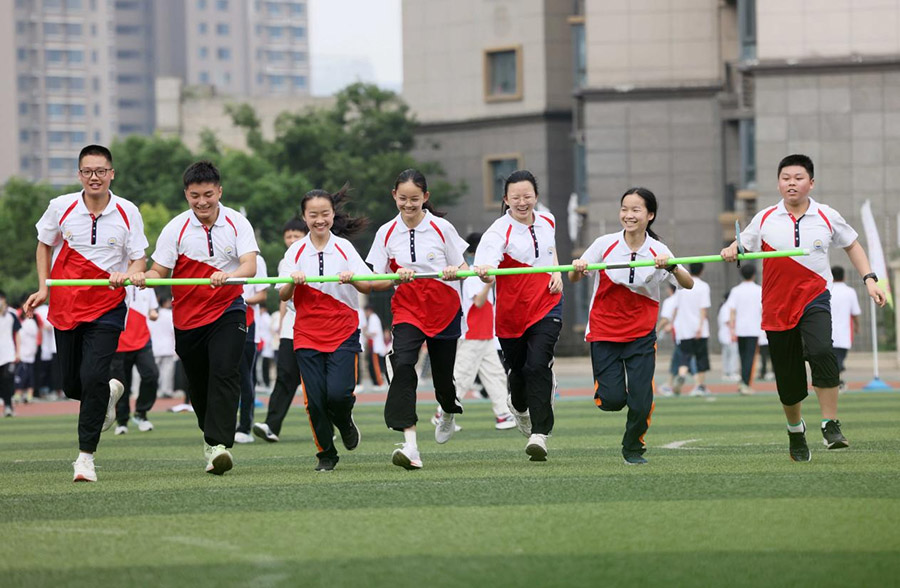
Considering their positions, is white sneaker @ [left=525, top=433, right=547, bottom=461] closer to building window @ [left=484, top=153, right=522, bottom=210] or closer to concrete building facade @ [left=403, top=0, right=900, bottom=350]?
concrete building facade @ [left=403, top=0, right=900, bottom=350]

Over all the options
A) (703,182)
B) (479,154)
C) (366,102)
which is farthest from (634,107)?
(366,102)

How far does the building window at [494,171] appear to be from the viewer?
5244 cm

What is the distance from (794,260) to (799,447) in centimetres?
126

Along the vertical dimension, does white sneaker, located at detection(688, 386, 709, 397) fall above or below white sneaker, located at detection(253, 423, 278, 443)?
below

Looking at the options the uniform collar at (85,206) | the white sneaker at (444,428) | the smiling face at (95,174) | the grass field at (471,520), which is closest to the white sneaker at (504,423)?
the white sneaker at (444,428)

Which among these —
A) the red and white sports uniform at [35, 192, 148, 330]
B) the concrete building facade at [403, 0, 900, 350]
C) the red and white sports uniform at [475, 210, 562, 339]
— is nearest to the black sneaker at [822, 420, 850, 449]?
the red and white sports uniform at [475, 210, 562, 339]

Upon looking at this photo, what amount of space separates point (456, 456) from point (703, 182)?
110ft

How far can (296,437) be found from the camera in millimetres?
15453

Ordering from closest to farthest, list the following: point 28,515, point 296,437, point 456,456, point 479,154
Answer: point 28,515, point 456,456, point 296,437, point 479,154

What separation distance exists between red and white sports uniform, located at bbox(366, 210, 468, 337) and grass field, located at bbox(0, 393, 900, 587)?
105 centimetres

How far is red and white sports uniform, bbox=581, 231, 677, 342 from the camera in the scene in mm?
10719

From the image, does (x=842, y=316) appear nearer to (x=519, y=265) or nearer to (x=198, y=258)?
(x=519, y=265)

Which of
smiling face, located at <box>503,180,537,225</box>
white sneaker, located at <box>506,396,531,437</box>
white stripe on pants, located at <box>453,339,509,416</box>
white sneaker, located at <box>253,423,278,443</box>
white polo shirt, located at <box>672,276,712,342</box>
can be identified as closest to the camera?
smiling face, located at <box>503,180,537,225</box>

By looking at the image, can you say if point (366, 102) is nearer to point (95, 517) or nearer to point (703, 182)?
point (703, 182)
